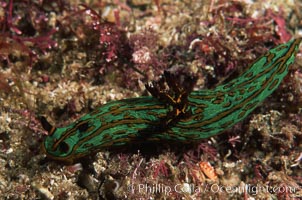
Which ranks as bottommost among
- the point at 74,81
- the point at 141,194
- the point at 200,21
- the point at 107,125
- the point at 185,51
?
the point at 141,194

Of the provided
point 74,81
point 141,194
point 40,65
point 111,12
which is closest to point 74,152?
point 141,194

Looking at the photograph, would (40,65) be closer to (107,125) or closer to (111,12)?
(111,12)

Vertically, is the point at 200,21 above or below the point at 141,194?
above

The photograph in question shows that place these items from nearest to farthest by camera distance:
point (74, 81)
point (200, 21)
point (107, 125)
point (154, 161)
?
point (107, 125)
point (154, 161)
point (74, 81)
point (200, 21)

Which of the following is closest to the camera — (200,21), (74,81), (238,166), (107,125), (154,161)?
(107,125)

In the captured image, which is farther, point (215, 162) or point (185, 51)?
point (185, 51)

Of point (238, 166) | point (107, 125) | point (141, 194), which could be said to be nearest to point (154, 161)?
point (141, 194)

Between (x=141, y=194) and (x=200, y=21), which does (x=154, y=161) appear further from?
(x=200, y=21)
